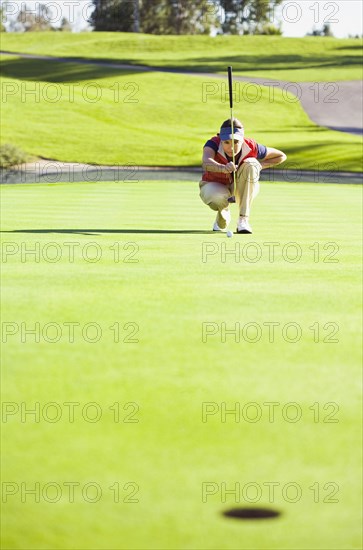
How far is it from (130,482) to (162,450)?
38 centimetres

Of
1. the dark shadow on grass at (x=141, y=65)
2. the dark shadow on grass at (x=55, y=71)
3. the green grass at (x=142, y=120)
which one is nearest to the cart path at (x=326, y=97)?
the green grass at (x=142, y=120)

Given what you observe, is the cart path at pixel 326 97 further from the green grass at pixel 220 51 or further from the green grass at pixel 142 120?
the green grass at pixel 220 51

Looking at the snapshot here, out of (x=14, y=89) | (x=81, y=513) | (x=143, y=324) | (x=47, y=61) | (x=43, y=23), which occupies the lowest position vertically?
(x=81, y=513)

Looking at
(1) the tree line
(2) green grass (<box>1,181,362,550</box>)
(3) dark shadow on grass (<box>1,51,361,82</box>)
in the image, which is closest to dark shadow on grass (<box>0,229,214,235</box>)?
(2) green grass (<box>1,181,362,550</box>)

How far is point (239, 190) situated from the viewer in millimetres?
12812

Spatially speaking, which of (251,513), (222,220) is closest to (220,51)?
(222,220)

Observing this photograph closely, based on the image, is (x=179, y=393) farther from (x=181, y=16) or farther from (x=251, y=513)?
(x=181, y=16)

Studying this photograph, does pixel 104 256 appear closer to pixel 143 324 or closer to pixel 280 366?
pixel 143 324

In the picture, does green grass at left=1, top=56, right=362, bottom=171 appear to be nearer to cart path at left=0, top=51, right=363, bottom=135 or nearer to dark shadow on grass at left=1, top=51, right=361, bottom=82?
dark shadow on grass at left=1, top=51, right=361, bottom=82

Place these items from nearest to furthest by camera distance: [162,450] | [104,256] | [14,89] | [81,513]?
[81,513] → [162,450] → [104,256] → [14,89]

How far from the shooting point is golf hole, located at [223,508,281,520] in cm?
393

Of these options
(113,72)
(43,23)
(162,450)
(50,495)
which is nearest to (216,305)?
(162,450)

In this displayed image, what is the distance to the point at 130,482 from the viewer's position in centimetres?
414

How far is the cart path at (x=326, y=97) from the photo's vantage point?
50250 millimetres
